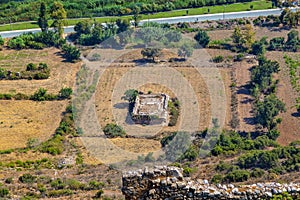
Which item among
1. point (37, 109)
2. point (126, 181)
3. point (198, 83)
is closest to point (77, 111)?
point (37, 109)

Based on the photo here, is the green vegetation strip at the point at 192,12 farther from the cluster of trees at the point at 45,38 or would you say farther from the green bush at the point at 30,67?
the green bush at the point at 30,67

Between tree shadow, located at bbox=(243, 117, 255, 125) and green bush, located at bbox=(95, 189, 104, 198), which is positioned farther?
tree shadow, located at bbox=(243, 117, 255, 125)

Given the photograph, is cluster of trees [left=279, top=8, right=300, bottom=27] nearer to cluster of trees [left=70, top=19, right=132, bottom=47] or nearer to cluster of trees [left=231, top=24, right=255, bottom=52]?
cluster of trees [left=231, top=24, right=255, bottom=52]

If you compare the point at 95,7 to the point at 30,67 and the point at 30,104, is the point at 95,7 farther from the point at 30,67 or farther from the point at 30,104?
the point at 30,104

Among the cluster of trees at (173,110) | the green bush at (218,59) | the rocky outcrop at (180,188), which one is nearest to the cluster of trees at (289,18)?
the green bush at (218,59)

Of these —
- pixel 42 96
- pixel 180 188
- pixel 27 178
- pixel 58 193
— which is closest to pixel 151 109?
pixel 42 96

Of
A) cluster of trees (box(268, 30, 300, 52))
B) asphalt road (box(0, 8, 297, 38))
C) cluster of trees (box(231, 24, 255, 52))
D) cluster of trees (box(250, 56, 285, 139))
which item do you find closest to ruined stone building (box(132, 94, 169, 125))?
cluster of trees (box(250, 56, 285, 139))
